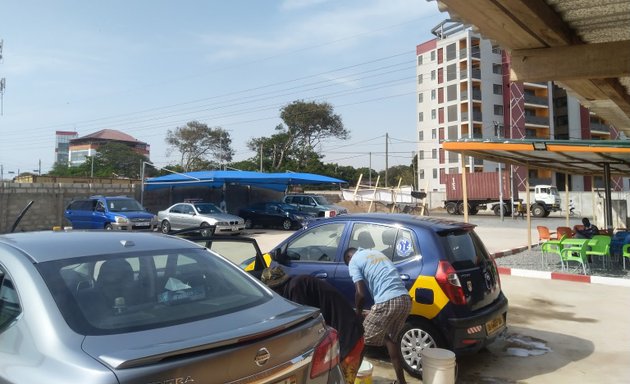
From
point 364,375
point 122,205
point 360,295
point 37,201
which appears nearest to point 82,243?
point 364,375

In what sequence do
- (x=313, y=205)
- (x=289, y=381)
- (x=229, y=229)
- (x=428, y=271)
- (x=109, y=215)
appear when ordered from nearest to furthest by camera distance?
(x=289, y=381) → (x=428, y=271) → (x=109, y=215) → (x=229, y=229) → (x=313, y=205)

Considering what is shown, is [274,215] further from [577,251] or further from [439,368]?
[439,368]

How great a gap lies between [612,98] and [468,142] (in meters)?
4.04

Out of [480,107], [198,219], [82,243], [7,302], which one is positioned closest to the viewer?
[7,302]

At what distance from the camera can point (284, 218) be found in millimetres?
23109

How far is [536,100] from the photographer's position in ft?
186

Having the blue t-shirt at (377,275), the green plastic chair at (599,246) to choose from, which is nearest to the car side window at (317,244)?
the blue t-shirt at (377,275)

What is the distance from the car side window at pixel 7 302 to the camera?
2.27 metres

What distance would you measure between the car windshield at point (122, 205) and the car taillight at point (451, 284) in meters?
15.9

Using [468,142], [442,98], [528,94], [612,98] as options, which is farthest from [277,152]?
[612,98]

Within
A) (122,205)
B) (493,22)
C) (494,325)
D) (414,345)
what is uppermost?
(493,22)

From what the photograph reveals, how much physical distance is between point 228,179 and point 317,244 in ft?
64.0

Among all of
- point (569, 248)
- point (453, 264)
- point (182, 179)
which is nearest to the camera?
point (453, 264)

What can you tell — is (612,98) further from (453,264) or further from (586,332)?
(453,264)
